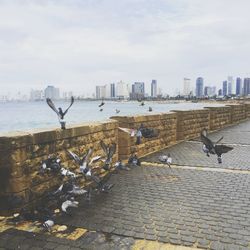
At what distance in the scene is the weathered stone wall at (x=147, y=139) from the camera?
10.8m

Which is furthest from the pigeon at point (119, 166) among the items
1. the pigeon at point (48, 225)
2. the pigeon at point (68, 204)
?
the pigeon at point (48, 225)

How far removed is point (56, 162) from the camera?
6.59 meters

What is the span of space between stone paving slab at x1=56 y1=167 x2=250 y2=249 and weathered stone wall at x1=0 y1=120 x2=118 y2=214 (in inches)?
31.8

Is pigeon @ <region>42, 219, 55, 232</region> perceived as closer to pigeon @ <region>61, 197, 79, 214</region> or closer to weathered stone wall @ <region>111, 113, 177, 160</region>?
pigeon @ <region>61, 197, 79, 214</region>

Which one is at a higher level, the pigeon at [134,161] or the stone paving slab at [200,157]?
the pigeon at [134,161]

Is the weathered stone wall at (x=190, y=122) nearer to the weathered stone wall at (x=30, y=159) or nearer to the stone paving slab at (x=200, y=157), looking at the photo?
the stone paving slab at (x=200, y=157)

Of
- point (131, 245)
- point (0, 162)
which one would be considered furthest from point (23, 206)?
point (131, 245)

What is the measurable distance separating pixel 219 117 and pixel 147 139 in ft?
38.5

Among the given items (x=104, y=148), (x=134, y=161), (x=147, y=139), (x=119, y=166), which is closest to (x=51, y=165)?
(x=104, y=148)

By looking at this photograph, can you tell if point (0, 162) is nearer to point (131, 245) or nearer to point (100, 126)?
point (131, 245)

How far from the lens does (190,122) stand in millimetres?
16906

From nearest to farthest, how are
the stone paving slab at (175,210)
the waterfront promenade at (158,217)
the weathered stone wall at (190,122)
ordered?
the waterfront promenade at (158,217) < the stone paving slab at (175,210) < the weathered stone wall at (190,122)

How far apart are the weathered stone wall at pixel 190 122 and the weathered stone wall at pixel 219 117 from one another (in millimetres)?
1309

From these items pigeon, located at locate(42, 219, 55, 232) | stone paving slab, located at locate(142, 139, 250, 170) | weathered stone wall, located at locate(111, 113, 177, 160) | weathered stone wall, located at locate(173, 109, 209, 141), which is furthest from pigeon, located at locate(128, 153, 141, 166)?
weathered stone wall, located at locate(173, 109, 209, 141)
